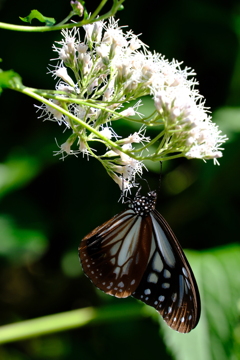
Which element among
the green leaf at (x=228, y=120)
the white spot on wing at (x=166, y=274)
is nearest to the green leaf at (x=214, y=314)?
the white spot on wing at (x=166, y=274)

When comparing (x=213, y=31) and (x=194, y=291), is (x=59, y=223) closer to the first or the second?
(x=194, y=291)

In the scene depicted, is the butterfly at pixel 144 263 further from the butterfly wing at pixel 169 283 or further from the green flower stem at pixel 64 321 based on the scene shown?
the green flower stem at pixel 64 321

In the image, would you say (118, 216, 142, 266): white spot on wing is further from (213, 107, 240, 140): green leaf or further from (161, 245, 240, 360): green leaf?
(213, 107, 240, 140): green leaf

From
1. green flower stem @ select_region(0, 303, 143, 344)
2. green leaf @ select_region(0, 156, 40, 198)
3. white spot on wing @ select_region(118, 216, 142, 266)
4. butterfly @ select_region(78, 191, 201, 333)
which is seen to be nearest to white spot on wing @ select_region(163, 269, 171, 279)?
butterfly @ select_region(78, 191, 201, 333)

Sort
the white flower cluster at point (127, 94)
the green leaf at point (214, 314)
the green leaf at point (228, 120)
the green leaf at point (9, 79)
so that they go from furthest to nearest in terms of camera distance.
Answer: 1. the green leaf at point (228, 120)
2. the green leaf at point (214, 314)
3. the white flower cluster at point (127, 94)
4. the green leaf at point (9, 79)

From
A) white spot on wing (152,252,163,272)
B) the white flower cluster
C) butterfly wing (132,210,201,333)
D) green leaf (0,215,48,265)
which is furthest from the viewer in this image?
green leaf (0,215,48,265)

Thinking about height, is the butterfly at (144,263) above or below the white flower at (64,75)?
below

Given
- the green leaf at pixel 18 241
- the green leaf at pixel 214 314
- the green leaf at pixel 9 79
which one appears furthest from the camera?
the green leaf at pixel 18 241
